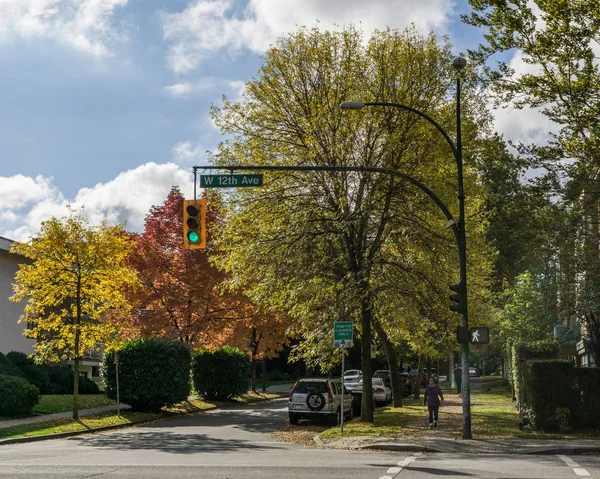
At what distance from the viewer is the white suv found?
28.0 m

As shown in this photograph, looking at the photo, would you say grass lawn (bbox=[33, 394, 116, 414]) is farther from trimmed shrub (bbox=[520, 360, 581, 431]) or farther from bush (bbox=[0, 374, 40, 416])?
trimmed shrub (bbox=[520, 360, 581, 431])

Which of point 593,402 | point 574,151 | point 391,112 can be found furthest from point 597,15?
point 593,402

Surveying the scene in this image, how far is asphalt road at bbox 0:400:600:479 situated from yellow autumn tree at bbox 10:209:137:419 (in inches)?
262

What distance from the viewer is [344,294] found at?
24.6 metres

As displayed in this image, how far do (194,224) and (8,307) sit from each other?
30.1 meters

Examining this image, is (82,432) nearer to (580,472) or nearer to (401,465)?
(401,465)

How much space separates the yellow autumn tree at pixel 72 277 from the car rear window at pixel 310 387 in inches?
288

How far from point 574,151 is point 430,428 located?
9.84 m

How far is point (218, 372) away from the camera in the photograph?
42250 millimetres

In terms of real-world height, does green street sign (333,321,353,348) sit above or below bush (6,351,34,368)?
above

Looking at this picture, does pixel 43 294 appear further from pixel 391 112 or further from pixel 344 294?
pixel 391 112

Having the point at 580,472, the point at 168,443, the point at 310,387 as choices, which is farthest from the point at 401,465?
the point at 310,387

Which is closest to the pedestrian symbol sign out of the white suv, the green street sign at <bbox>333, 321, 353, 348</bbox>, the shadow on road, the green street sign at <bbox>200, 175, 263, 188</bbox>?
the green street sign at <bbox>333, 321, 353, 348</bbox>

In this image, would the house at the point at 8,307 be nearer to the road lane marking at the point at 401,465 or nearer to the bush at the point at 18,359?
the bush at the point at 18,359
